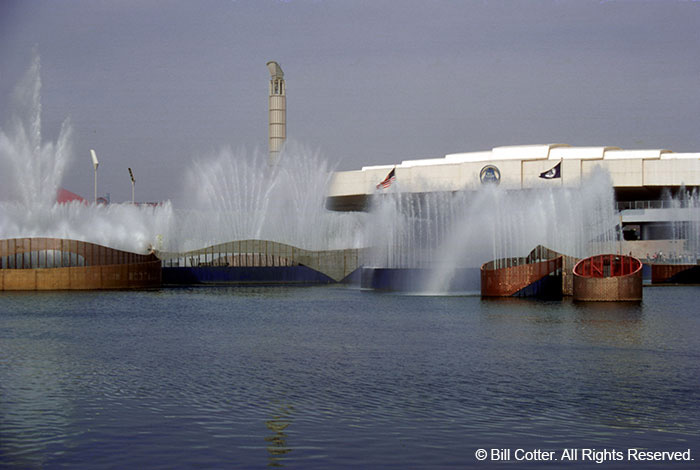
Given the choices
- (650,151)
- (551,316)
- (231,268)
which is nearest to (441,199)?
(650,151)

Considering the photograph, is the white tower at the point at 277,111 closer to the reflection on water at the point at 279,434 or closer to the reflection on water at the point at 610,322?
the reflection on water at the point at 610,322

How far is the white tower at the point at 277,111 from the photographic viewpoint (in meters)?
82.4

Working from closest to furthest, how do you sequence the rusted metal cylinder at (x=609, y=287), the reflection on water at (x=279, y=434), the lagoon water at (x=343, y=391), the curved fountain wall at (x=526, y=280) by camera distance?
the reflection on water at (x=279, y=434) → the lagoon water at (x=343, y=391) → the rusted metal cylinder at (x=609, y=287) → the curved fountain wall at (x=526, y=280)

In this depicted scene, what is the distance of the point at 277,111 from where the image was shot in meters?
83.6

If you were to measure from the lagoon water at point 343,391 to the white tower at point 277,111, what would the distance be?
58.1 m

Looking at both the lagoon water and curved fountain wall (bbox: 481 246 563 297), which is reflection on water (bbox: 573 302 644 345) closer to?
the lagoon water

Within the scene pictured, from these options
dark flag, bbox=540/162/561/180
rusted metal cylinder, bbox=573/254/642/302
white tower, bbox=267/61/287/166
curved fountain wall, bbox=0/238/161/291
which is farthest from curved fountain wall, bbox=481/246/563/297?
white tower, bbox=267/61/287/166

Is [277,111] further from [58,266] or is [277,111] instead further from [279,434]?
[279,434]

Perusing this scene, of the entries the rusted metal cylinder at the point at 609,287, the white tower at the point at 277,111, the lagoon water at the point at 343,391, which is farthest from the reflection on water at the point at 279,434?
the white tower at the point at 277,111

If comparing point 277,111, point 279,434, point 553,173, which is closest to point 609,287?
point 279,434

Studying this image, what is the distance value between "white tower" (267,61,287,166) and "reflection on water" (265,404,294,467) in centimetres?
7122

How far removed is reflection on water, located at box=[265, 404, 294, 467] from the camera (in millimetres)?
9002

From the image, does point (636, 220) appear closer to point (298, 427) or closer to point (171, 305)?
point (171, 305)

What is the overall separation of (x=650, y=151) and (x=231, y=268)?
3736cm
